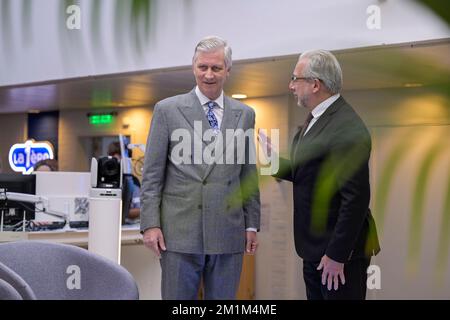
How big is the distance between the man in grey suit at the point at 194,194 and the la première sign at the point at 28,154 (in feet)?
26.5

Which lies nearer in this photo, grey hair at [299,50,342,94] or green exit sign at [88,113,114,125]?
grey hair at [299,50,342,94]

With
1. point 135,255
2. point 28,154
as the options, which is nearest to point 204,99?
point 135,255

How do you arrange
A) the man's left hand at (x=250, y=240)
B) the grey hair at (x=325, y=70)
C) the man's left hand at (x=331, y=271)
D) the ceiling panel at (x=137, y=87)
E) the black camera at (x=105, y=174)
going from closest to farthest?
the grey hair at (x=325, y=70), the man's left hand at (x=331, y=271), the man's left hand at (x=250, y=240), the black camera at (x=105, y=174), the ceiling panel at (x=137, y=87)

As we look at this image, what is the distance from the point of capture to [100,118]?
945 centimetres

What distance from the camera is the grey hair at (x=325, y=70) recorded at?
1611 millimetres

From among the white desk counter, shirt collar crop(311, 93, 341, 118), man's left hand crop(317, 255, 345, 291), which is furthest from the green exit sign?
shirt collar crop(311, 93, 341, 118)

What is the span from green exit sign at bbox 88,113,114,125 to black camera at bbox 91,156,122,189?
5657 mm

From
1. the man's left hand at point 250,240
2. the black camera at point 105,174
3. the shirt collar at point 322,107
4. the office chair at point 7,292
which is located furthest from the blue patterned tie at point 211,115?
the black camera at point 105,174

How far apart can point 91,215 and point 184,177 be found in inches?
62.1

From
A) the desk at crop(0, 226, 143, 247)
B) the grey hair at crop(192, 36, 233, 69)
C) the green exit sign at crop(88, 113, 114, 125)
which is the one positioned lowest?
the desk at crop(0, 226, 143, 247)

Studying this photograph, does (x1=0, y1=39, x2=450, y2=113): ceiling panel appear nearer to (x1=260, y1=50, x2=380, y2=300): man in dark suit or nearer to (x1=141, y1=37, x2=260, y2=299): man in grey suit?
(x1=141, y1=37, x2=260, y2=299): man in grey suit

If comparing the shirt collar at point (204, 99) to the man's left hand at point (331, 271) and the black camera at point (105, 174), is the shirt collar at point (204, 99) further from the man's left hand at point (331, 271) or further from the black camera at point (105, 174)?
the black camera at point (105, 174)

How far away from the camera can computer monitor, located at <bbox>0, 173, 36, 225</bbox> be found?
423 centimetres
